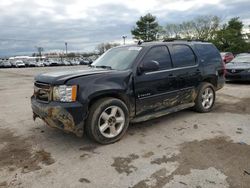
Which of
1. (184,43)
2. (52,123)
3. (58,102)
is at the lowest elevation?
(52,123)

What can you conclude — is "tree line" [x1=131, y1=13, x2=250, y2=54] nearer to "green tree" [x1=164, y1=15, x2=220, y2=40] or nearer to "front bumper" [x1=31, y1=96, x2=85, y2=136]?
"green tree" [x1=164, y1=15, x2=220, y2=40]

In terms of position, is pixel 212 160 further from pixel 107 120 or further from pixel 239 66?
pixel 239 66

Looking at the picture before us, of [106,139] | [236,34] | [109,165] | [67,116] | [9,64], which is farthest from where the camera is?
[9,64]

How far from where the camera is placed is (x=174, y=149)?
4.08m

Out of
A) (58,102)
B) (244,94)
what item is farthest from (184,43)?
(244,94)

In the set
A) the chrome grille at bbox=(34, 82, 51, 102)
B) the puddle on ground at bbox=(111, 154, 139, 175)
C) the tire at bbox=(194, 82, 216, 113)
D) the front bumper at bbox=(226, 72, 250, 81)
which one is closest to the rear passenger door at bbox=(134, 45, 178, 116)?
the tire at bbox=(194, 82, 216, 113)

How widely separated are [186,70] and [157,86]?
1040 millimetres

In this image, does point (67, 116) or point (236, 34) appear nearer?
point (67, 116)

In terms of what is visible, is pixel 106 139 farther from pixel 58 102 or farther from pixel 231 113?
pixel 231 113

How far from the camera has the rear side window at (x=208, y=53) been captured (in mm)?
6195

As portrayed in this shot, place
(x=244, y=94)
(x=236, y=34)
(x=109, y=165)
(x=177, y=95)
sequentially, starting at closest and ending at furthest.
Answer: (x=109, y=165)
(x=177, y=95)
(x=244, y=94)
(x=236, y=34)

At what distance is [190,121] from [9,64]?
2061 inches

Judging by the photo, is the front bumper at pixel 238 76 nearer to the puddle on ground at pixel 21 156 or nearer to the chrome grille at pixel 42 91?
the chrome grille at pixel 42 91

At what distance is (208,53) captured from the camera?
6.42 metres
